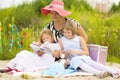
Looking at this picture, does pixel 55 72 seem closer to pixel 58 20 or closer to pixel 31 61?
pixel 31 61

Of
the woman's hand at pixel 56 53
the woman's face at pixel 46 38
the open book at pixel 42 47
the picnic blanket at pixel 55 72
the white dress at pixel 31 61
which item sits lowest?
the picnic blanket at pixel 55 72

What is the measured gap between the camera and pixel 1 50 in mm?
9109

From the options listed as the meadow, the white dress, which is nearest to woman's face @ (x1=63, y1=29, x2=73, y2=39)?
the white dress

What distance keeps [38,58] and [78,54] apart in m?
0.57

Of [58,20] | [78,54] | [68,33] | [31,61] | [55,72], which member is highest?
[58,20]

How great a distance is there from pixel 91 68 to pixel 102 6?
25.9 feet

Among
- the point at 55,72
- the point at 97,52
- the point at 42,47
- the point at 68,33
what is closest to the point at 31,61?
the point at 42,47

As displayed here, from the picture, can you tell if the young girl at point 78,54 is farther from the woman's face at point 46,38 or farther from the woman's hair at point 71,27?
the woman's face at point 46,38

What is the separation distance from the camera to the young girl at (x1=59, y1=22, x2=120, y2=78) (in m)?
7.11

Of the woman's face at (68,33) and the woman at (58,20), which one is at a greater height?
the woman at (58,20)

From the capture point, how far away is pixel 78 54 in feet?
23.9

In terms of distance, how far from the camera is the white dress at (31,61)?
732 cm

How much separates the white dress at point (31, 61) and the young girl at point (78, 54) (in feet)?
0.53

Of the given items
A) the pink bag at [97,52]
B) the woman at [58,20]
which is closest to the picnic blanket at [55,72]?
the pink bag at [97,52]
